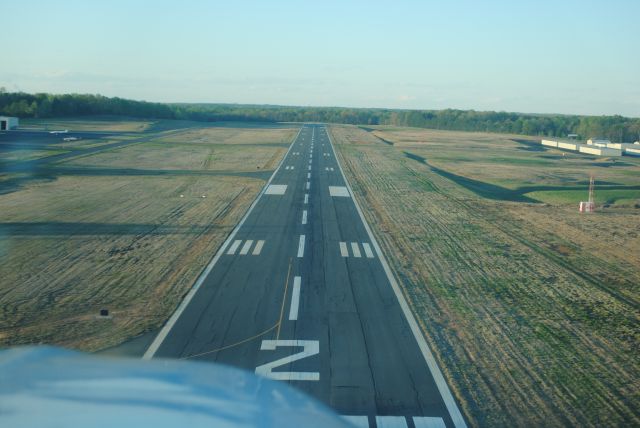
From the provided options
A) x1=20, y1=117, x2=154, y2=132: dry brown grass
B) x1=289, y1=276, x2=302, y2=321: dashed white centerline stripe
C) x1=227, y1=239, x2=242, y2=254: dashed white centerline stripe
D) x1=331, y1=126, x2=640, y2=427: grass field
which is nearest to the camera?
x1=331, y1=126, x2=640, y2=427: grass field

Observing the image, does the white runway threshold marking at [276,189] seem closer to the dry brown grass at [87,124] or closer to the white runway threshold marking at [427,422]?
the white runway threshold marking at [427,422]

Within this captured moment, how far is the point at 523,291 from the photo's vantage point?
64.1 feet

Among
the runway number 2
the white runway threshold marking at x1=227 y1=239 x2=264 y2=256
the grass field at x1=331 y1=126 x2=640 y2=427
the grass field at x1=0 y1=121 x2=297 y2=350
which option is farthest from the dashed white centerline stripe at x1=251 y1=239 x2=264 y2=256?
the runway number 2

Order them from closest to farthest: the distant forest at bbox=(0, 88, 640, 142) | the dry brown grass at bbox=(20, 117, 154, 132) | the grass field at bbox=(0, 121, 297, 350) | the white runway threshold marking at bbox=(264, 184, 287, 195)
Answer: the grass field at bbox=(0, 121, 297, 350)
the white runway threshold marking at bbox=(264, 184, 287, 195)
the dry brown grass at bbox=(20, 117, 154, 132)
the distant forest at bbox=(0, 88, 640, 142)

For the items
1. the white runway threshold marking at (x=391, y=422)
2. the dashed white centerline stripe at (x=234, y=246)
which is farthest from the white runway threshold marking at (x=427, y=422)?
the dashed white centerline stripe at (x=234, y=246)

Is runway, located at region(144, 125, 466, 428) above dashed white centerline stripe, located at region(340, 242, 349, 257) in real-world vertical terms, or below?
below

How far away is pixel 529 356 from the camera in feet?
46.7

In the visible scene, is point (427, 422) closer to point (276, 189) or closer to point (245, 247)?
point (245, 247)

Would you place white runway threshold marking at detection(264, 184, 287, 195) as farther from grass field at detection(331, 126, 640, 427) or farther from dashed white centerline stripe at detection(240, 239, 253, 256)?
dashed white centerline stripe at detection(240, 239, 253, 256)

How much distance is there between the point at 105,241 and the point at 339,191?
65.1ft

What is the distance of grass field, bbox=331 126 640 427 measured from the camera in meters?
Answer: 12.3

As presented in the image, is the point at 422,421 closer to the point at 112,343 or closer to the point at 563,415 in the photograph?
the point at 563,415

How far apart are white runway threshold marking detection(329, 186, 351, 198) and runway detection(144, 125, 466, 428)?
11.7 metres

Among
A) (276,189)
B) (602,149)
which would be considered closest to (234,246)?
(276,189)
